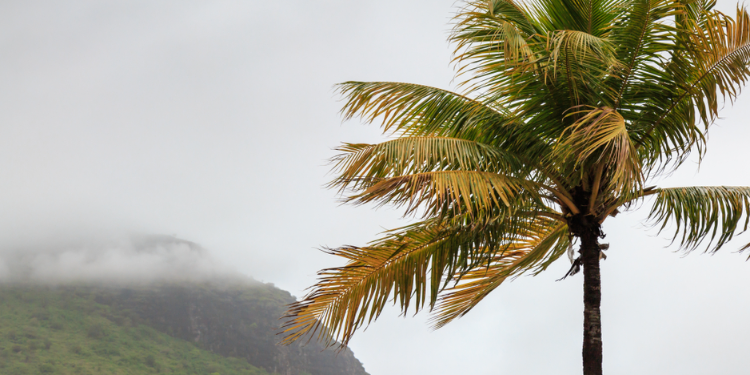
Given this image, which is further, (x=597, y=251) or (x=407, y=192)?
(x=597, y=251)

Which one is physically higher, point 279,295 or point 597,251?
point 279,295

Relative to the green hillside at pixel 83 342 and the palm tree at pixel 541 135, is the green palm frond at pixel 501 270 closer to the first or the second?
the palm tree at pixel 541 135

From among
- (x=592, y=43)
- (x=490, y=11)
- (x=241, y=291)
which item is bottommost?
(x=592, y=43)

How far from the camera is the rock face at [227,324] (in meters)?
137

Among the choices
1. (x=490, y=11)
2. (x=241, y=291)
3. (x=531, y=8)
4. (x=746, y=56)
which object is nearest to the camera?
(x=746, y=56)

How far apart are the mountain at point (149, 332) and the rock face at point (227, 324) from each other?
239mm

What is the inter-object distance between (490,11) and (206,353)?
13759cm

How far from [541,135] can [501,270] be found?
2.14 meters

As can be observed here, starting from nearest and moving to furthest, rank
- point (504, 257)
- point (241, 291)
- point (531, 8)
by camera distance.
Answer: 1. point (531, 8)
2. point (504, 257)
3. point (241, 291)

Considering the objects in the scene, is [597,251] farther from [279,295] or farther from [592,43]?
[279,295]

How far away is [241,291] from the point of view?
171 meters

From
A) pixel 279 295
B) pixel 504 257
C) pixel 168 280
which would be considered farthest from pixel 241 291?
pixel 504 257

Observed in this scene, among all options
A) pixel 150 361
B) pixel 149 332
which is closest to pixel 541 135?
pixel 150 361

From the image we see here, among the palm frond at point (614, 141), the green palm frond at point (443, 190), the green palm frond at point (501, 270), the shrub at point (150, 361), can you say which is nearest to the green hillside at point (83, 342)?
the shrub at point (150, 361)
